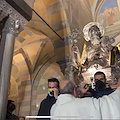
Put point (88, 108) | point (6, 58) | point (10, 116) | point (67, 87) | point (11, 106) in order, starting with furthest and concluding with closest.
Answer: point (6, 58), point (11, 106), point (10, 116), point (67, 87), point (88, 108)

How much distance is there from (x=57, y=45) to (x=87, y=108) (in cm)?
595

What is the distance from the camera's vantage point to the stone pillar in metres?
3.75

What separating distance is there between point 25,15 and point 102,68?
3.25 m

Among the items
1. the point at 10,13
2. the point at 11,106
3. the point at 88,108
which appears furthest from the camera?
the point at 10,13

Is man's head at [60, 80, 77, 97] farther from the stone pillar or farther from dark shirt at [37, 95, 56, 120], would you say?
the stone pillar

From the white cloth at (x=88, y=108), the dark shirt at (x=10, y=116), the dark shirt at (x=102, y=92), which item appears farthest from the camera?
the dark shirt at (x=10, y=116)

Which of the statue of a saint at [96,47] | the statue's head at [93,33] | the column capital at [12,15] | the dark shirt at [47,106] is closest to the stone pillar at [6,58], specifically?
the column capital at [12,15]

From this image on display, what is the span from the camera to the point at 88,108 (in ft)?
5.82

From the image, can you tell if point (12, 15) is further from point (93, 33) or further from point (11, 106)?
point (93, 33)

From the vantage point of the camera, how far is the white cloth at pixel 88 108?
1727 mm

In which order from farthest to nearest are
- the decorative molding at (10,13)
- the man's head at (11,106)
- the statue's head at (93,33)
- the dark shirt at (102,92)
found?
1. the statue's head at (93,33)
2. the decorative molding at (10,13)
3. the man's head at (11,106)
4. the dark shirt at (102,92)

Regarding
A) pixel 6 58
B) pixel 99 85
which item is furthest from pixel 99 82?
pixel 6 58

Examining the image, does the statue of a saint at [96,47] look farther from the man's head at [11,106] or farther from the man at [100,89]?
the man at [100,89]

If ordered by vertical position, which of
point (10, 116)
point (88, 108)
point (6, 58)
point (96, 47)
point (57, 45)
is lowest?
point (88, 108)
